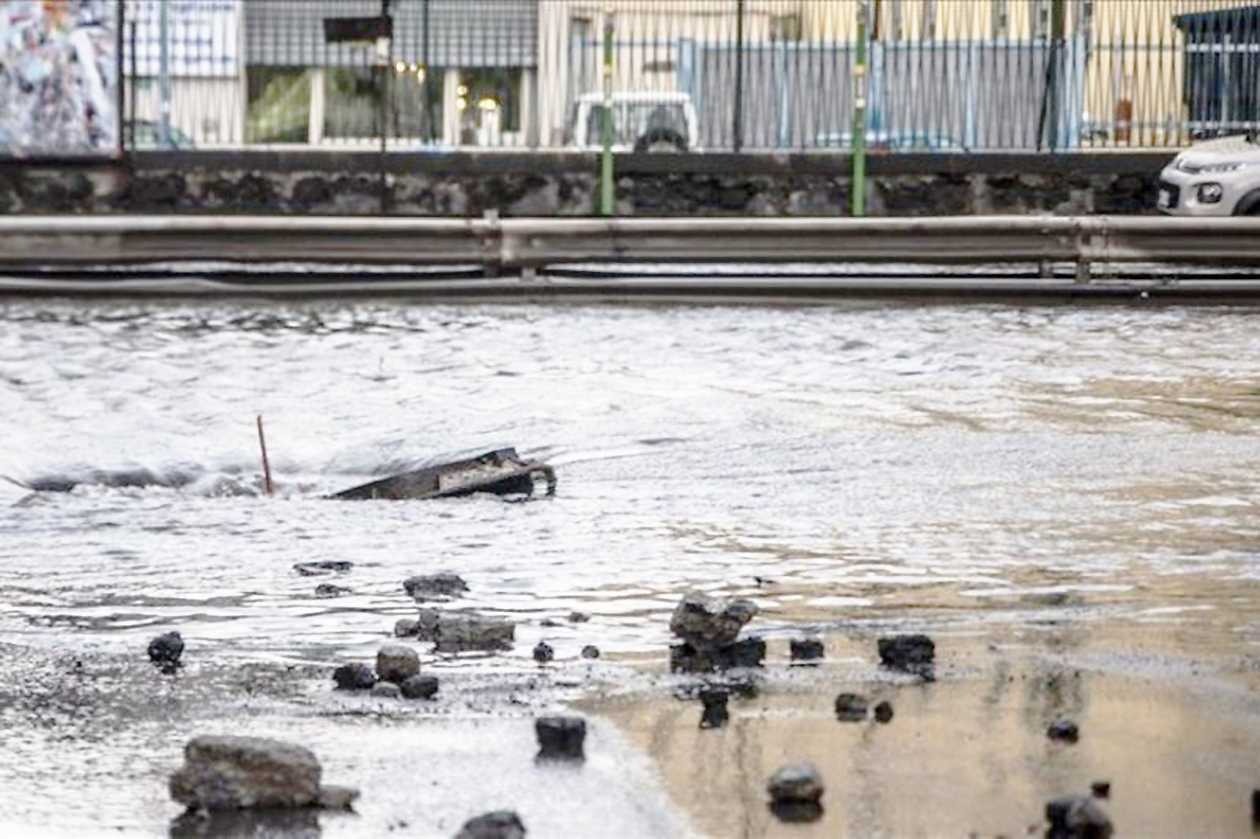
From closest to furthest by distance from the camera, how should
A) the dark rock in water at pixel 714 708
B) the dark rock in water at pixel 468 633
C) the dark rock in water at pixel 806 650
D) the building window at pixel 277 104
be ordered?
the dark rock in water at pixel 714 708
the dark rock in water at pixel 806 650
the dark rock in water at pixel 468 633
the building window at pixel 277 104

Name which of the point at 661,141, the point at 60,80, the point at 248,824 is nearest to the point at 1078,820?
the point at 248,824

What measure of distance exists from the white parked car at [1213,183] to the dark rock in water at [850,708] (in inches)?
751

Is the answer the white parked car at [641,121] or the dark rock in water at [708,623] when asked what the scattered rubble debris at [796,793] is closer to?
the dark rock in water at [708,623]

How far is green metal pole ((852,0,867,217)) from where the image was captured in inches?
1032

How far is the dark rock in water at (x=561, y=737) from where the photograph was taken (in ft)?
18.4

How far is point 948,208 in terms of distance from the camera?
26.8m

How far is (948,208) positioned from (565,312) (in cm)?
903

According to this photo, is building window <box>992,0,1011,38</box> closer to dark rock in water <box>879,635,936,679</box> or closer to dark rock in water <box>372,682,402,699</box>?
dark rock in water <box>879,635,936,679</box>

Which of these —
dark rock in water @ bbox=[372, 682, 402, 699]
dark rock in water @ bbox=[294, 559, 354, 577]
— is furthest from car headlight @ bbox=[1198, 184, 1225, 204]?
dark rock in water @ bbox=[372, 682, 402, 699]

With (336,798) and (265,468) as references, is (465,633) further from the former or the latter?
(265,468)

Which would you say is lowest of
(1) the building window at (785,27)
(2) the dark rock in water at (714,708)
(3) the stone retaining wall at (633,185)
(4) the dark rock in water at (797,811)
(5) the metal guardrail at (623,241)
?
(2) the dark rock in water at (714,708)

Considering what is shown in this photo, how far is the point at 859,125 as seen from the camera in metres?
26.0

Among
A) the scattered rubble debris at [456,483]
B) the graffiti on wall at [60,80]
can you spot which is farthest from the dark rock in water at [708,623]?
the graffiti on wall at [60,80]

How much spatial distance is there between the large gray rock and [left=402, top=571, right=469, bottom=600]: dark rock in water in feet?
8.47
